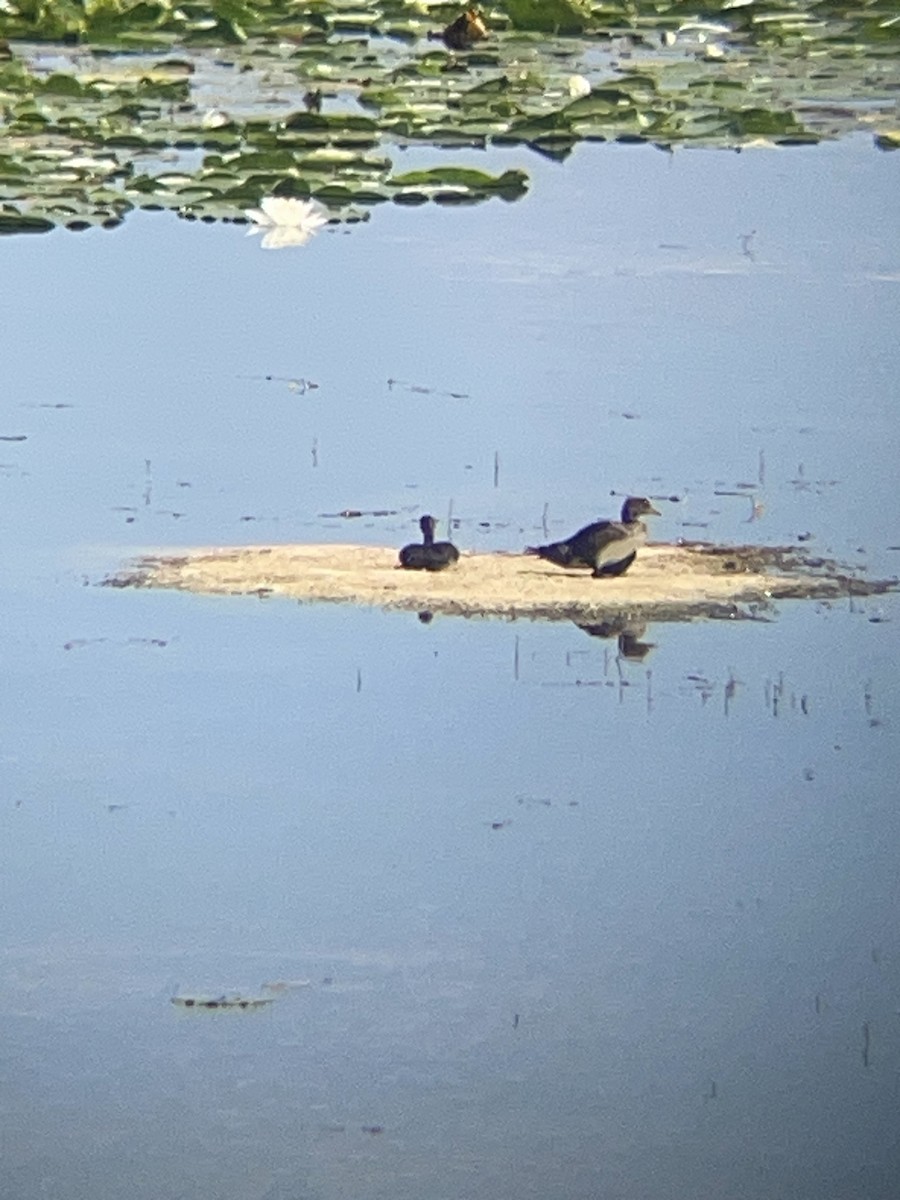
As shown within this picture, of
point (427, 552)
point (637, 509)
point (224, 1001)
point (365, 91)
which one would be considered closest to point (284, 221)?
point (365, 91)

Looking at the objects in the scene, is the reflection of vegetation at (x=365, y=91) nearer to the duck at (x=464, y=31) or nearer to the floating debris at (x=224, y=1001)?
the duck at (x=464, y=31)

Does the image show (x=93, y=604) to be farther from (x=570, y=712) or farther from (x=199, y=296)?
(x=570, y=712)

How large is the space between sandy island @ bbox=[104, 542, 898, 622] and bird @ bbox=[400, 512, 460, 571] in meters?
0.01

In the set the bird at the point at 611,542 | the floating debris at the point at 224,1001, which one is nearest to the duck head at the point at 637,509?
the bird at the point at 611,542

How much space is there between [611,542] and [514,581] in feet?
0.39

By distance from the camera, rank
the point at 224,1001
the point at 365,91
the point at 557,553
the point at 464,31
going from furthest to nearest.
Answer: the point at 464,31, the point at 365,91, the point at 557,553, the point at 224,1001

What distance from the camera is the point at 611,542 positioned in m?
2.36

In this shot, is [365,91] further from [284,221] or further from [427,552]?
[427,552]

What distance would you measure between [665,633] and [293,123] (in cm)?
75

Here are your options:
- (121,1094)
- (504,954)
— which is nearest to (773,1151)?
(504,954)

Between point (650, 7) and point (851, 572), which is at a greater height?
point (650, 7)

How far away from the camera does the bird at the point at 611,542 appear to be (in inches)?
92.8

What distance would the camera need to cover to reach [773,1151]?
227 cm

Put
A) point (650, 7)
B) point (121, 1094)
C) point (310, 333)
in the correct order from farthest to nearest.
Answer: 1. point (650, 7)
2. point (310, 333)
3. point (121, 1094)
